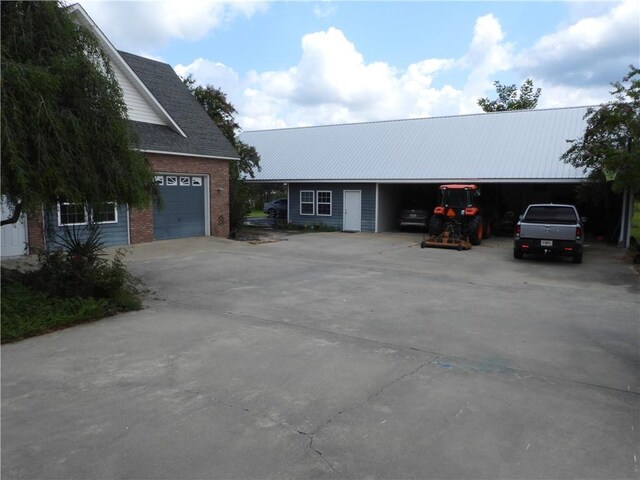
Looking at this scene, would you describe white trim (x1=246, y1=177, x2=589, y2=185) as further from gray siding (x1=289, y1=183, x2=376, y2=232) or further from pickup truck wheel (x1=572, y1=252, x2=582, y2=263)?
pickup truck wheel (x1=572, y1=252, x2=582, y2=263)

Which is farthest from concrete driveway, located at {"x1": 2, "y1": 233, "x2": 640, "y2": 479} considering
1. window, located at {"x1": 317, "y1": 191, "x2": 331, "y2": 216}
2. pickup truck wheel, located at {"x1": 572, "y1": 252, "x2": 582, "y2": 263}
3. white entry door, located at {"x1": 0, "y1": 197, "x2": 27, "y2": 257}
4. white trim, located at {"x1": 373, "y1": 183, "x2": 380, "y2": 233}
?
window, located at {"x1": 317, "y1": 191, "x2": 331, "y2": 216}

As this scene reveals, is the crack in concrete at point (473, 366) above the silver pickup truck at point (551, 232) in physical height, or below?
below

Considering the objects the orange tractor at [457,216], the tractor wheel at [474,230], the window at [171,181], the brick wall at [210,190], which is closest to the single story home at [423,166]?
the orange tractor at [457,216]

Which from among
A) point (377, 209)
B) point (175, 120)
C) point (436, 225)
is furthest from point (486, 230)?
point (175, 120)

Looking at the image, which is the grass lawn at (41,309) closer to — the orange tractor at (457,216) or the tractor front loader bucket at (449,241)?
the tractor front loader bucket at (449,241)

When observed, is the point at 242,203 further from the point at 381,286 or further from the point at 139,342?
the point at 139,342

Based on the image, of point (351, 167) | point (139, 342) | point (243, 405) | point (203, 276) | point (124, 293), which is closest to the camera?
point (243, 405)

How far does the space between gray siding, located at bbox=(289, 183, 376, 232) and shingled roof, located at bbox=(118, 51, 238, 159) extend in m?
7.14

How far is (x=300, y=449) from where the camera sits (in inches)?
145

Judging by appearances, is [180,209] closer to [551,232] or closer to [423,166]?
[423,166]

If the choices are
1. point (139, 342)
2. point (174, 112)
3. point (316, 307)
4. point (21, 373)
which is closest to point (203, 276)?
point (316, 307)

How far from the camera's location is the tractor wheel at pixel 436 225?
19.0 m

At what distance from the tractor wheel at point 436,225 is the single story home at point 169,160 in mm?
8646

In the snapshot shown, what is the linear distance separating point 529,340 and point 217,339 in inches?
169
